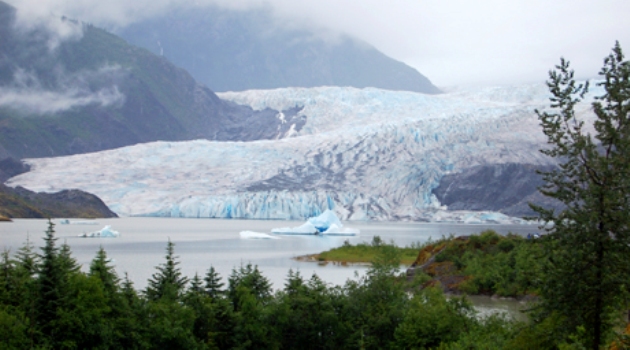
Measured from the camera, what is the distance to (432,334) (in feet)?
43.4

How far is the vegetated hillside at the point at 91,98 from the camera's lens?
392 feet

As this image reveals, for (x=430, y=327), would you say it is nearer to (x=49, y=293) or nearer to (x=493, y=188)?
(x=49, y=293)

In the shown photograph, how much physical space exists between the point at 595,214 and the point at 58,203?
2542 inches

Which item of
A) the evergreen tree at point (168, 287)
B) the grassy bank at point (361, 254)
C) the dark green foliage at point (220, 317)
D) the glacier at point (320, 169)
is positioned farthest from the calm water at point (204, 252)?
the glacier at point (320, 169)

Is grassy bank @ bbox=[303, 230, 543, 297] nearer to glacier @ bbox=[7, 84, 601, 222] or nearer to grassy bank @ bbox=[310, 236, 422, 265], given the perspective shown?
grassy bank @ bbox=[310, 236, 422, 265]

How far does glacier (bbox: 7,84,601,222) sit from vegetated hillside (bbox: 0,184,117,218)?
7.46 feet

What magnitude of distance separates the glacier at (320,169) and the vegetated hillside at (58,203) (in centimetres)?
227

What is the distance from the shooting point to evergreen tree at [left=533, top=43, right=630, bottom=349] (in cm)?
848

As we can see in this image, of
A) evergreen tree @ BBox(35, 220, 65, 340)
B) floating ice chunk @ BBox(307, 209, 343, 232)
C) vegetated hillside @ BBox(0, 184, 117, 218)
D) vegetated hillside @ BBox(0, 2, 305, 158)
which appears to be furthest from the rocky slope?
evergreen tree @ BBox(35, 220, 65, 340)

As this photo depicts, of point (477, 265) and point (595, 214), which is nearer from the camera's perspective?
point (595, 214)

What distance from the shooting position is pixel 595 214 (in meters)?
8.40

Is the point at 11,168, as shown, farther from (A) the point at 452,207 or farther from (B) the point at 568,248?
(B) the point at 568,248

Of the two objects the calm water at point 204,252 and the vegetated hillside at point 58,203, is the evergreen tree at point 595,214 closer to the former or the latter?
the calm water at point 204,252

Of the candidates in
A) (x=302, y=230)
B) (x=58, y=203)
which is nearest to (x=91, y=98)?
(x=58, y=203)
